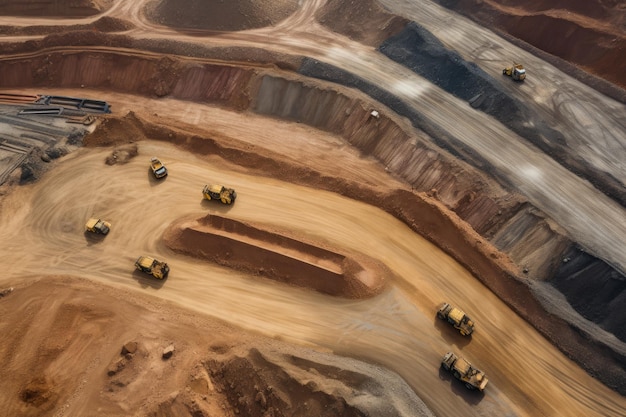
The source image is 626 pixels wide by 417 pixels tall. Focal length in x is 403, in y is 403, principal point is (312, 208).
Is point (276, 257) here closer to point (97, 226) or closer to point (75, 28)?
point (97, 226)

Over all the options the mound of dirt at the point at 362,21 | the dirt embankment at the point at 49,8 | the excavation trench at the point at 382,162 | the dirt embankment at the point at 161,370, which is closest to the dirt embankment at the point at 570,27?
the mound of dirt at the point at 362,21

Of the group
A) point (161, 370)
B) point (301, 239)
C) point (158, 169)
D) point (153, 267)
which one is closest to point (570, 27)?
point (301, 239)

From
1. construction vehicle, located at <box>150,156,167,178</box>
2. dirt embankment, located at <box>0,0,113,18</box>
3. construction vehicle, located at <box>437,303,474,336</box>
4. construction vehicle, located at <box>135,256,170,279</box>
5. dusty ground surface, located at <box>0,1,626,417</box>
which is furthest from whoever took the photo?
dirt embankment, located at <box>0,0,113,18</box>

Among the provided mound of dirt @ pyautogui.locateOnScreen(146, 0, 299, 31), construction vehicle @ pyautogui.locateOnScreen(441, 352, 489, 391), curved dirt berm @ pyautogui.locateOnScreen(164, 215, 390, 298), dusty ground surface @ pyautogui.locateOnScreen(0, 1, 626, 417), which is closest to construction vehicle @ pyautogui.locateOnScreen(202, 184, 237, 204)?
dusty ground surface @ pyautogui.locateOnScreen(0, 1, 626, 417)

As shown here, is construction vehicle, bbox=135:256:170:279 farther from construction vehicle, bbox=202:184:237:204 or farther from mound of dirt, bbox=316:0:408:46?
mound of dirt, bbox=316:0:408:46

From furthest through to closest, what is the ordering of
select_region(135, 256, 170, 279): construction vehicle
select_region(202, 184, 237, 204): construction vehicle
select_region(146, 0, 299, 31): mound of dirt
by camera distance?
select_region(146, 0, 299, 31): mound of dirt → select_region(202, 184, 237, 204): construction vehicle → select_region(135, 256, 170, 279): construction vehicle

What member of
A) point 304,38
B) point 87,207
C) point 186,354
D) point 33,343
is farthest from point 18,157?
point 304,38
